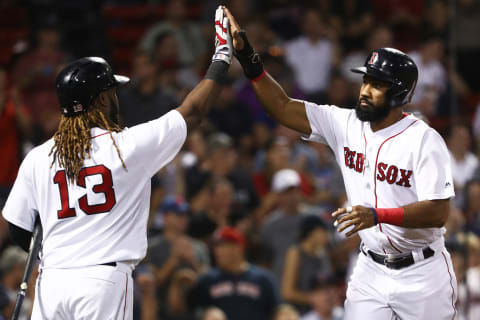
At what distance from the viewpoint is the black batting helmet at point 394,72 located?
15.0ft

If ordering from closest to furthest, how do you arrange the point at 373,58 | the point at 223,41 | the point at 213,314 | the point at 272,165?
1. the point at 373,58
2. the point at 223,41
3. the point at 213,314
4. the point at 272,165

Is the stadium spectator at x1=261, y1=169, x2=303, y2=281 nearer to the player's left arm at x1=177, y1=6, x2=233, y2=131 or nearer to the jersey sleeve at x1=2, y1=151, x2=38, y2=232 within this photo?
the player's left arm at x1=177, y1=6, x2=233, y2=131

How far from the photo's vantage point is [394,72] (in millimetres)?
4559

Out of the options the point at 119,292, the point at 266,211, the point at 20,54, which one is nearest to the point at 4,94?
the point at 20,54

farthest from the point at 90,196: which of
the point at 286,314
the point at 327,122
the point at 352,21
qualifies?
the point at 352,21

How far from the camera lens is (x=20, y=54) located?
9359 millimetres

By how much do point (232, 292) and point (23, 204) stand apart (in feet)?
10.9

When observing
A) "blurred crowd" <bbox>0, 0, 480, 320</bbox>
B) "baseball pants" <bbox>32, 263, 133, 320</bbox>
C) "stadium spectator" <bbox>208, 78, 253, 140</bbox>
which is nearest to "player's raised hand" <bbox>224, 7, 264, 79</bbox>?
"baseball pants" <bbox>32, 263, 133, 320</bbox>

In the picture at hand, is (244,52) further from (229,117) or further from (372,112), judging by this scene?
(229,117)

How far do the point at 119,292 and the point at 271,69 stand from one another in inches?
256

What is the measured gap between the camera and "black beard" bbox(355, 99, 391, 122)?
4598mm

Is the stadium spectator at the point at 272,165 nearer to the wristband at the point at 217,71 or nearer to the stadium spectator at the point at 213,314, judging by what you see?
the stadium spectator at the point at 213,314

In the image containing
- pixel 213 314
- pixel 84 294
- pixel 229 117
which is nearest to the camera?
pixel 84 294

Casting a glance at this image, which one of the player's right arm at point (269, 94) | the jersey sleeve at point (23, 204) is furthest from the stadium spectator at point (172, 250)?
the jersey sleeve at point (23, 204)
